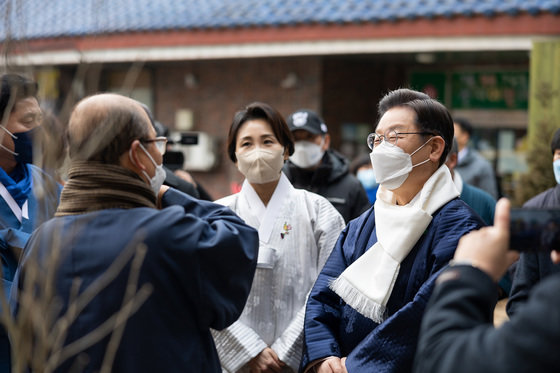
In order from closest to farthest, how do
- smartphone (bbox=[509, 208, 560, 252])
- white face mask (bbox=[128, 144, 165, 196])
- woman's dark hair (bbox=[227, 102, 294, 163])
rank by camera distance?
smartphone (bbox=[509, 208, 560, 252]), white face mask (bbox=[128, 144, 165, 196]), woman's dark hair (bbox=[227, 102, 294, 163])

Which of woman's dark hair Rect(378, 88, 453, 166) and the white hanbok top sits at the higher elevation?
woman's dark hair Rect(378, 88, 453, 166)

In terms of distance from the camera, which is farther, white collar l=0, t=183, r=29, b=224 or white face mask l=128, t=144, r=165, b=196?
white collar l=0, t=183, r=29, b=224

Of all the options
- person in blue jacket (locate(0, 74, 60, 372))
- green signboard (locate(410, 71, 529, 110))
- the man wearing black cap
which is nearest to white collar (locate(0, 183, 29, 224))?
person in blue jacket (locate(0, 74, 60, 372))

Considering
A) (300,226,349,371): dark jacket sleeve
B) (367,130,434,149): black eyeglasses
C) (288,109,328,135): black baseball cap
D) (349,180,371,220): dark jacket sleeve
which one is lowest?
(300,226,349,371): dark jacket sleeve

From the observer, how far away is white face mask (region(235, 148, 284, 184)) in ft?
11.1

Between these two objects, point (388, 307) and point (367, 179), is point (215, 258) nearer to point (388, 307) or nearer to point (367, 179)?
point (388, 307)

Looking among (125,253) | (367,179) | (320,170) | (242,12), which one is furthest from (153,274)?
(242,12)

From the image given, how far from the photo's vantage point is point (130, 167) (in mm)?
2227

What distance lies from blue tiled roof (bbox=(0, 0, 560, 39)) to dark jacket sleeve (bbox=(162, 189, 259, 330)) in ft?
15.6

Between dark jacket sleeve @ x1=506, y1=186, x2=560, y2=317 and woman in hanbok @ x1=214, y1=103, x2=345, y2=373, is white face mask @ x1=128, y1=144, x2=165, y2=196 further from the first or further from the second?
dark jacket sleeve @ x1=506, y1=186, x2=560, y2=317

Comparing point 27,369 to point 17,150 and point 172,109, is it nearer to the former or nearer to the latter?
point 17,150

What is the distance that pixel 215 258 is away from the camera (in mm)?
2227

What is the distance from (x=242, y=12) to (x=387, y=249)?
751cm

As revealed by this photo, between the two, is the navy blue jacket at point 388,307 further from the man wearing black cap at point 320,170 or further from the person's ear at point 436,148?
the man wearing black cap at point 320,170
